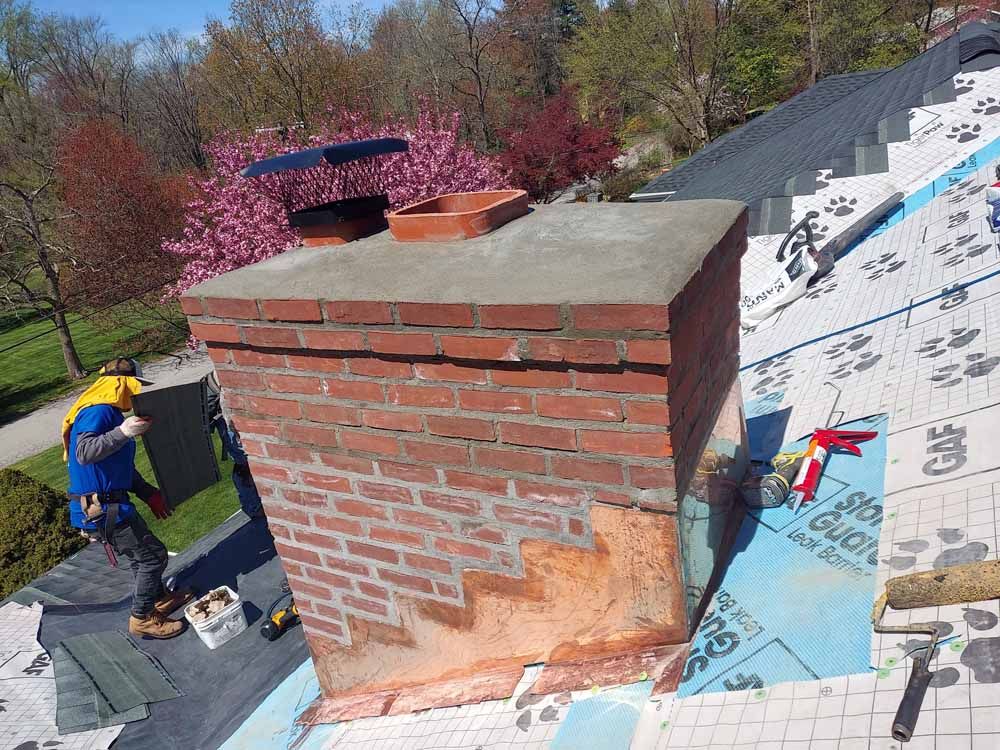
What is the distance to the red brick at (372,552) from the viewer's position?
2.11 m

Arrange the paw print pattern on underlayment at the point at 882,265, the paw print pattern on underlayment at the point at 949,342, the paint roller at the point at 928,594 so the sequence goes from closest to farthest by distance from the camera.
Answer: the paint roller at the point at 928,594 → the paw print pattern on underlayment at the point at 949,342 → the paw print pattern on underlayment at the point at 882,265

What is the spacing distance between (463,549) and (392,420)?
1.44ft

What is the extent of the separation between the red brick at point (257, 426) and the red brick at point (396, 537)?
0.43 m

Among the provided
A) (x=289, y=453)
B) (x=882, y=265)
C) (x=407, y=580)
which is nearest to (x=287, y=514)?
(x=289, y=453)

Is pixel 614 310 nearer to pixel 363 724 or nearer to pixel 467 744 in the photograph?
pixel 467 744

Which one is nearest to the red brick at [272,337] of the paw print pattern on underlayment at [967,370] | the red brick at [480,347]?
the red brick at [480,347]

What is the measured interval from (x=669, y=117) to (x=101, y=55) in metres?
25.9

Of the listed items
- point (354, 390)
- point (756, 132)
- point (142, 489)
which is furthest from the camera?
point (756, 132)

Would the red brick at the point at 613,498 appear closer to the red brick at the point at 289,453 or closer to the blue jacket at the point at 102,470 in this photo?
the red brick at the point at 289,453

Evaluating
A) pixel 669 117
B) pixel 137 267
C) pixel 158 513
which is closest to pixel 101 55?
pixel 137 267

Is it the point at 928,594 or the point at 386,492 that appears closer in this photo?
the point at 928,594

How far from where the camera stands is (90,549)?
605 centimetres

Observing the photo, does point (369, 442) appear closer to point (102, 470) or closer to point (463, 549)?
point (463, 549)

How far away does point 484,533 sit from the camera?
1.91m
